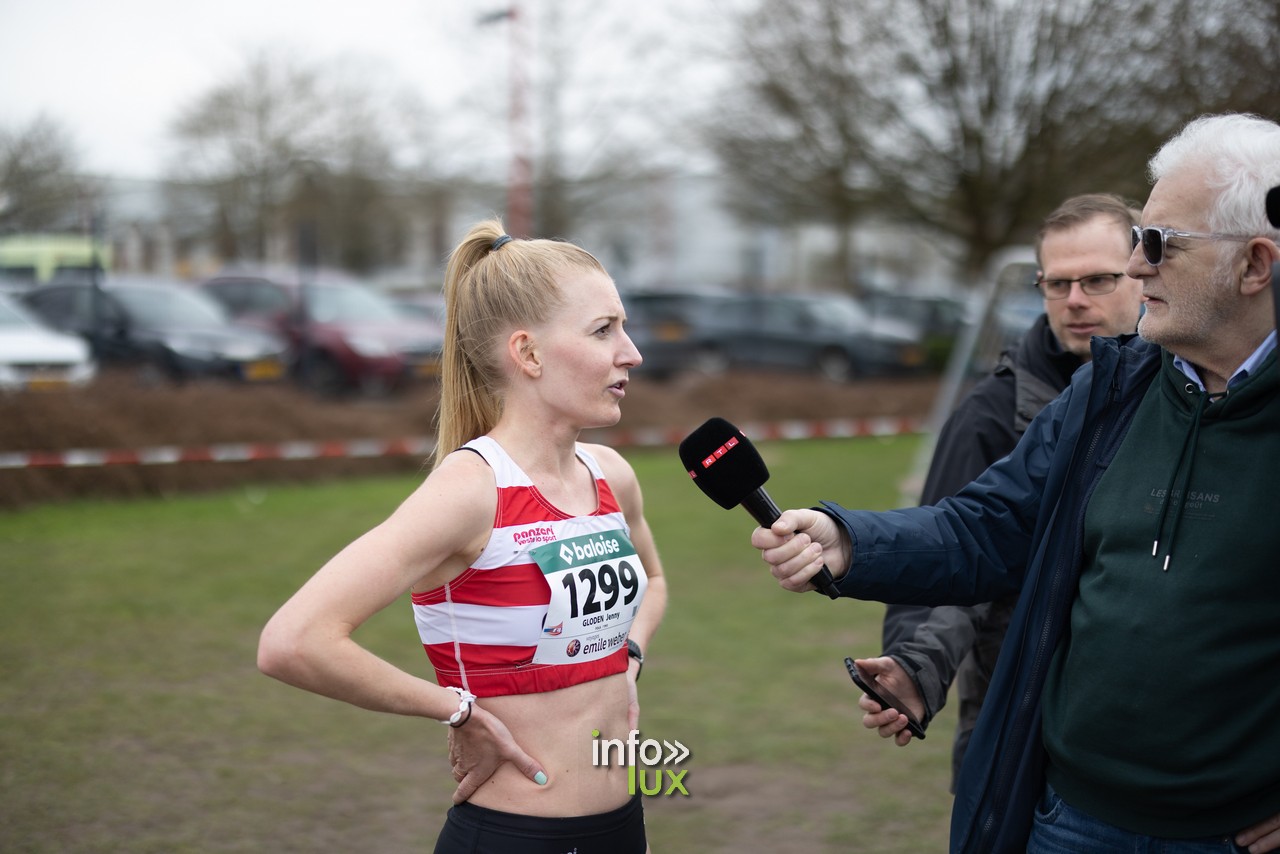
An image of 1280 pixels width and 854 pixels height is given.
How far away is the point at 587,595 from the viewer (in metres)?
2.50

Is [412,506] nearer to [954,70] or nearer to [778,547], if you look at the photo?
[778,547]

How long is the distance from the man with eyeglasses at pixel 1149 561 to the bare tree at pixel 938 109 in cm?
957

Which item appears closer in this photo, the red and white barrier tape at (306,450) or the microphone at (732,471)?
the microphone at (732,471)

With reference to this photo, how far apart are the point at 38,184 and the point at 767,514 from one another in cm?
1755

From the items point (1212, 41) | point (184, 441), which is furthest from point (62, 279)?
point (1212, 41)

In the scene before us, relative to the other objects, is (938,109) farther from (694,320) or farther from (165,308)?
(165,308)

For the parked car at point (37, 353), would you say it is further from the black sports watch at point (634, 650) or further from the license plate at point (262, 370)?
the black sports watch at point (634, 650)

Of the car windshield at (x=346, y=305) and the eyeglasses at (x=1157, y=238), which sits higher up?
the eyeglasses at (x=1157, y=238)

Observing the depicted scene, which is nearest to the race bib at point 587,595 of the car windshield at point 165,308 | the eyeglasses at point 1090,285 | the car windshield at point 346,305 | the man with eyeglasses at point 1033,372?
the man with eyeglasses at point 1033,372

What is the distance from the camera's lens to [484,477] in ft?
7.93

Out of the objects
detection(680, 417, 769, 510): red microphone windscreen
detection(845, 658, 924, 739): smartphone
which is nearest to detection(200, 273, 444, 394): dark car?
detection(845, 658, 924, 739): smartphone

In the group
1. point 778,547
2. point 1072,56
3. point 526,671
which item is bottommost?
point 526,671

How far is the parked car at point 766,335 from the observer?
21.5 metres

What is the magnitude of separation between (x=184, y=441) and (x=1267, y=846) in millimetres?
11364
